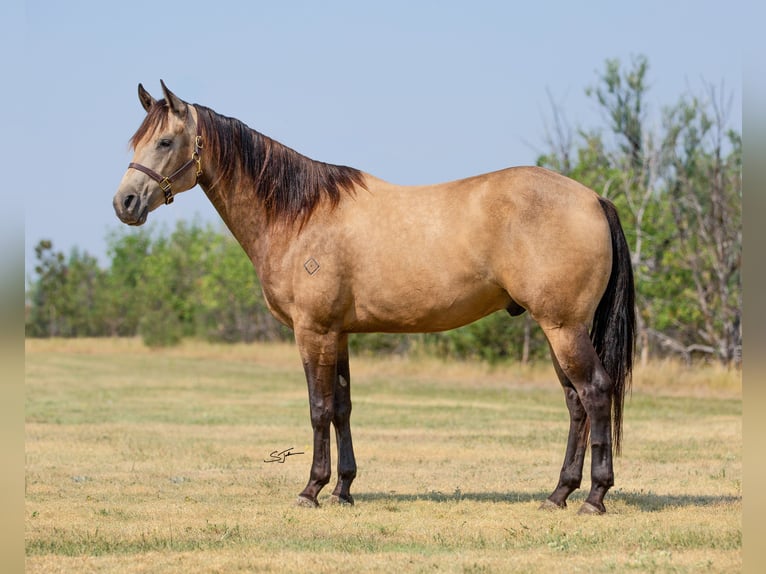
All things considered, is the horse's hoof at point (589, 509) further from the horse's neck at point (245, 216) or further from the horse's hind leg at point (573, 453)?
the horse's neck at point (245, 216)

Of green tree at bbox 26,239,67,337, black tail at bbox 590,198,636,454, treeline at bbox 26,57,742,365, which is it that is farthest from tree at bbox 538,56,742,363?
green tree at bbox 26,239,67,337

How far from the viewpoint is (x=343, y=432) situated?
7234 mm

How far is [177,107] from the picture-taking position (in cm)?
687

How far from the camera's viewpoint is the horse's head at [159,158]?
22.1 ft

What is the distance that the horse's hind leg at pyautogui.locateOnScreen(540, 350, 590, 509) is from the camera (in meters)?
6.75

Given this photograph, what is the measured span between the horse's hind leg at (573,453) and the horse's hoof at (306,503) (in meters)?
1.65

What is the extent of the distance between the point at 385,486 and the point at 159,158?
133 inches

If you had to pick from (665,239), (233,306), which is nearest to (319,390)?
(665,239)

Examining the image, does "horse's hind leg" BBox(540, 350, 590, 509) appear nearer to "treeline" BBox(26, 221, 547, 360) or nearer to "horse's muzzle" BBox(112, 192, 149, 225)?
"horse's muzzle" BBox(112, 192, 149, 225)

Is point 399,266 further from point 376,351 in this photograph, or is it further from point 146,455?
point 376,351

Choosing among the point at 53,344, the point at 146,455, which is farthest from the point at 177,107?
the point at 53,344

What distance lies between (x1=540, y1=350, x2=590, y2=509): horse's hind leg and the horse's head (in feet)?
10.00

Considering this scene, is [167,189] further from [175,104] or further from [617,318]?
[617,318]

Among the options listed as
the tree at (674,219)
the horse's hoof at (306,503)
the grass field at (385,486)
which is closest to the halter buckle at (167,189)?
the grass field at (385,486)
